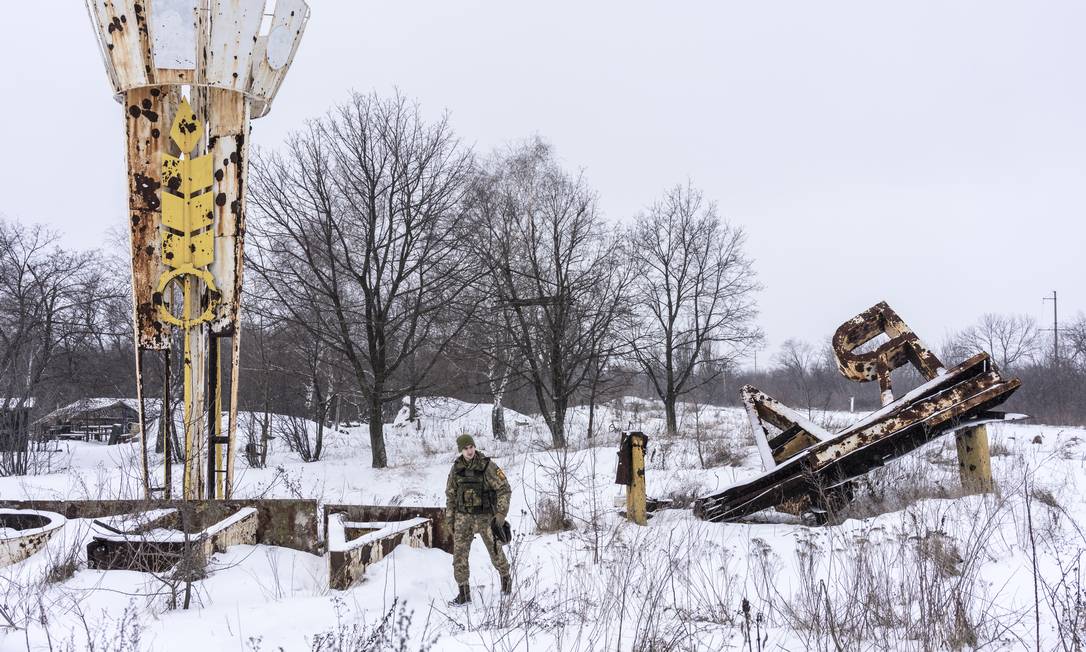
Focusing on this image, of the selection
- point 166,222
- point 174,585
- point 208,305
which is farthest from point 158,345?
point 174,585

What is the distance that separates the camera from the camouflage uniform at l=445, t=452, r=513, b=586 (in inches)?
222

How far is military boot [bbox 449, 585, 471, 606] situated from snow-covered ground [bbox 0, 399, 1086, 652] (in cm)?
17

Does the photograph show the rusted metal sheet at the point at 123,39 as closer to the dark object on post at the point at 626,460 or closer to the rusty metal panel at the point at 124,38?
the rusty metal panel at the point at 124,38

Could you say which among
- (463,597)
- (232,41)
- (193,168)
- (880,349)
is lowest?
(463,597)

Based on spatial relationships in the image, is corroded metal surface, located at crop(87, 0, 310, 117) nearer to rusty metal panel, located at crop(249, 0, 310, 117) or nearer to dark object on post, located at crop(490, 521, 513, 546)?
rusty metal panel, located at crop(249, 0, 310, 117)

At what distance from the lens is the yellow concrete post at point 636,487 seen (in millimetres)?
7551

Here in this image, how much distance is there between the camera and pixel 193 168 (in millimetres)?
7543

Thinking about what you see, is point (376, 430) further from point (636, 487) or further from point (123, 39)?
point (123, 39)

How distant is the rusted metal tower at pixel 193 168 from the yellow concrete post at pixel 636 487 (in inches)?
175

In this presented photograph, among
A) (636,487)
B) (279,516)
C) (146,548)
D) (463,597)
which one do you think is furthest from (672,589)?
(146,548)

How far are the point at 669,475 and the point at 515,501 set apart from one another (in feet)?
8.37

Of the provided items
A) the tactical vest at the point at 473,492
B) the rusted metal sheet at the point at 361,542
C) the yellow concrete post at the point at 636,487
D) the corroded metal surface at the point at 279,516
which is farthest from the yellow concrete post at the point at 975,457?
the corroded metal surface at the point at 279,516

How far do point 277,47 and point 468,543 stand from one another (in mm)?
5992

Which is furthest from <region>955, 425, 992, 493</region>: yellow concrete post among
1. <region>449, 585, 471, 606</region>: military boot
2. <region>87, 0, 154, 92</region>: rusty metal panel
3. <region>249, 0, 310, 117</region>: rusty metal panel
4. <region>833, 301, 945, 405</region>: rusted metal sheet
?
<region>87, 0, 154, 92</region>: rusty metal panel
